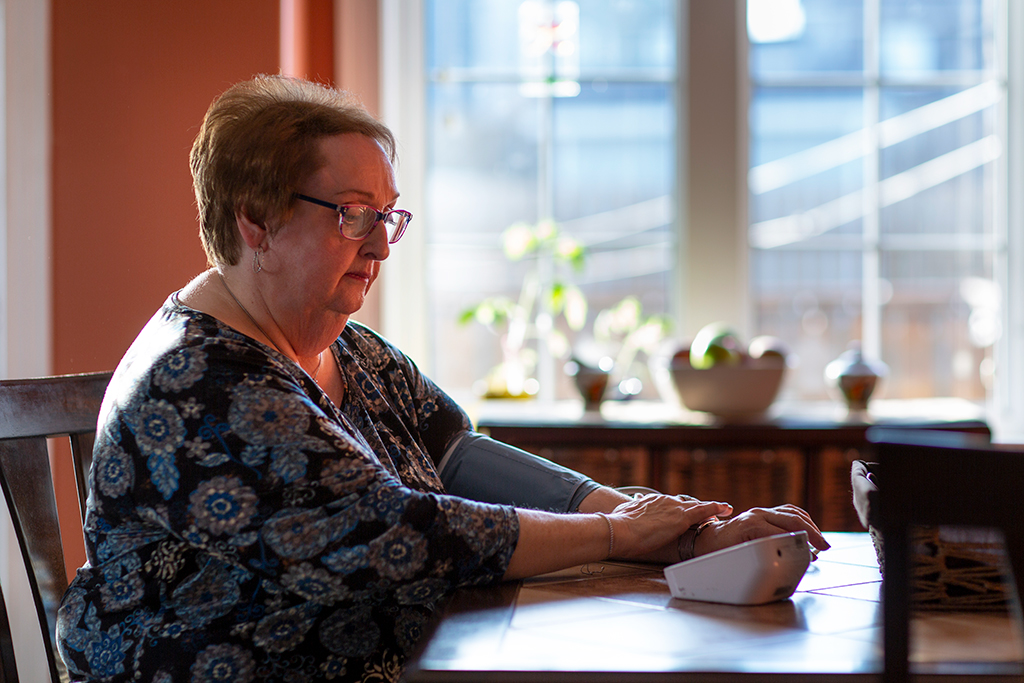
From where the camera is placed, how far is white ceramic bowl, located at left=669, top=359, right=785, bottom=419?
2643 millimetres

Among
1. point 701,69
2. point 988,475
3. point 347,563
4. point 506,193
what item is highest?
point 701,69

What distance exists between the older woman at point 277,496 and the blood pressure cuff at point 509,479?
3cm

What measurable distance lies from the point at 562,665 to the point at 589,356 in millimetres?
2381

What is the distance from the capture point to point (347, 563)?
0.99 metres

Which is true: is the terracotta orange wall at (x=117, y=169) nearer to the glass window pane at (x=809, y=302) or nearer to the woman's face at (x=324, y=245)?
the woman's face at (x=324, y=245)

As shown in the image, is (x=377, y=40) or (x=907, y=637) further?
(x=377, y=40)

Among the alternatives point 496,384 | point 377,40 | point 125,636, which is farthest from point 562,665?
point 377,40

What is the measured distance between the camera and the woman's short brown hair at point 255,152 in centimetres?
127

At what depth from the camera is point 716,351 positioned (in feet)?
8.73

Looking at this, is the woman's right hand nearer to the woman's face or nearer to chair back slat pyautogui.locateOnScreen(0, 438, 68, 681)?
the woman's face

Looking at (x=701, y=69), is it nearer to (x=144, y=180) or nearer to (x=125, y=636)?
(x=144, y=180)

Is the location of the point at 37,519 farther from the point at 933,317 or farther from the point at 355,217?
the point at 933,317

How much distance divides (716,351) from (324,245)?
1.63 metres

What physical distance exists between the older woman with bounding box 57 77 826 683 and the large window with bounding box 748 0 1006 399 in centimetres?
203
